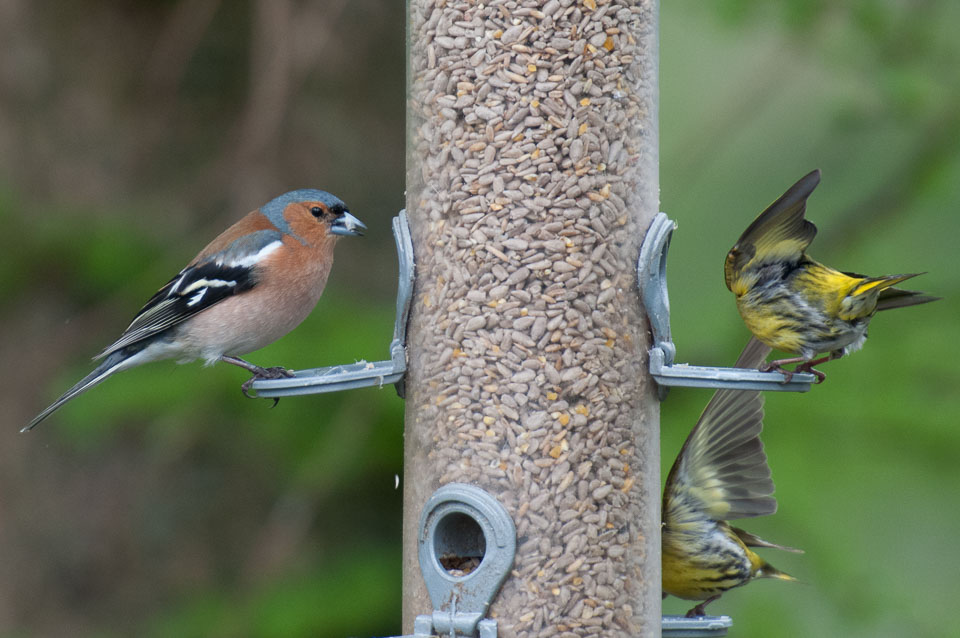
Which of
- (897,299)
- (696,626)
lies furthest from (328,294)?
(897,299)

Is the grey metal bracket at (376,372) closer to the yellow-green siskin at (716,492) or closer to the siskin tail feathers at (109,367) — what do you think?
the yellow-green siskin at (716,492)

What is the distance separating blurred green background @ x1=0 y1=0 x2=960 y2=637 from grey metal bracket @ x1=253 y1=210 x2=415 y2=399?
5.71 feet

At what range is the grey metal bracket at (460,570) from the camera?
A: 361cm

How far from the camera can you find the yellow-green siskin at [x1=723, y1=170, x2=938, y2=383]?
3783 millimetres

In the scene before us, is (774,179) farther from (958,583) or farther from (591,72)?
(591,72)

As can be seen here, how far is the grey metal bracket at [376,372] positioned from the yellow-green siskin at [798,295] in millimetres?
1094

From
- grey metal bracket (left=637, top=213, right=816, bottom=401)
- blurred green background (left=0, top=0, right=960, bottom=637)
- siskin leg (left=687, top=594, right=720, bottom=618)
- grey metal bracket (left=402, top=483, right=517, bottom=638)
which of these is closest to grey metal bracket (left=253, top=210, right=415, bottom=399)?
grey metal bracket (left=402, top=483, right=517, bottom=638)

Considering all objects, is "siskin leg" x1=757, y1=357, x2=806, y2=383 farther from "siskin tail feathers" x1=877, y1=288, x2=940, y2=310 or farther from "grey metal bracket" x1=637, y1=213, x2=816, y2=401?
"siskin tail feathers" x1=877, y1=288, x2=940, y2=310

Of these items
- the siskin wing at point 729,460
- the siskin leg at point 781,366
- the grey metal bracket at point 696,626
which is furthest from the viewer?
the siskin wing at point 729,460

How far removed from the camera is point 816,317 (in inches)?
150

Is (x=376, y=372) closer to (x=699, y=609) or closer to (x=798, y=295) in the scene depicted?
(x=798, y=295)

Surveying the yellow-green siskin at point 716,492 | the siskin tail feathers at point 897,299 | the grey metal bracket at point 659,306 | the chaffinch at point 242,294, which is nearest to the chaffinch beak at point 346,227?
the chaffinch at point 242,294

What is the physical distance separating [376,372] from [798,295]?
1.41m

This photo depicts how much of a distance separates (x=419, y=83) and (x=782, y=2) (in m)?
2.32
